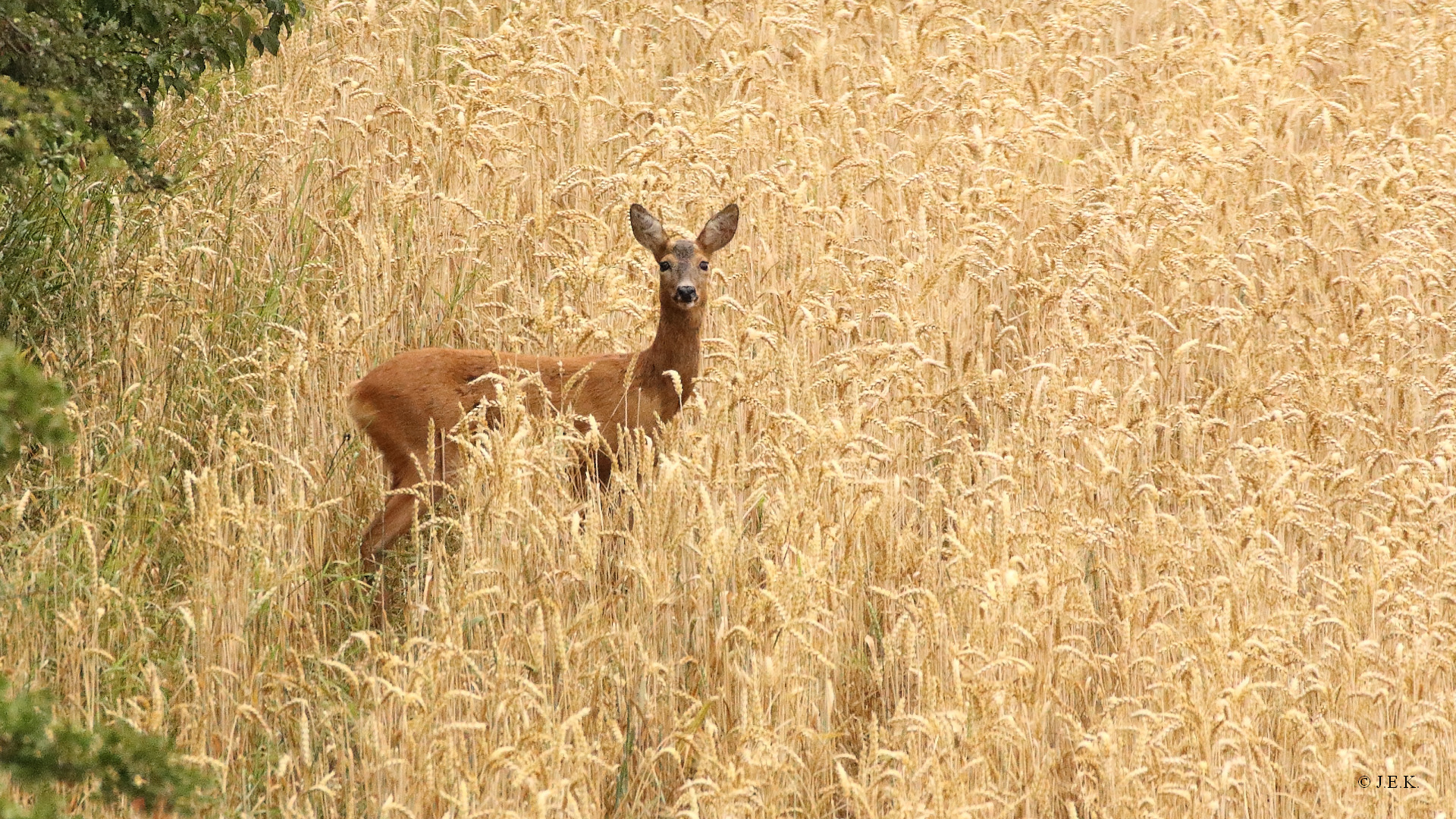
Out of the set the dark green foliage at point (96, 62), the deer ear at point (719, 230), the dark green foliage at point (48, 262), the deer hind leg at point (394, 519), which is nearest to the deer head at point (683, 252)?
the deer ear at point (719, 230)

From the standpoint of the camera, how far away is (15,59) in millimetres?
4578

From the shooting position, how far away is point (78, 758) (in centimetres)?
261

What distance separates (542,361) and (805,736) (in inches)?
84.9

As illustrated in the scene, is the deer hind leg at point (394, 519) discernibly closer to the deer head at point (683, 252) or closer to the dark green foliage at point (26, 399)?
A: the deer head at point (683, 252)

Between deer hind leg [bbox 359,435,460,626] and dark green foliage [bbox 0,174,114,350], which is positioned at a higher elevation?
dark green foliage [bbox 0,174,114,350]

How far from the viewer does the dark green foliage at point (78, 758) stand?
254 cm

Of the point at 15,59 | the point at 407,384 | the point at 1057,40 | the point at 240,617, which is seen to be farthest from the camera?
the point at 1057,40

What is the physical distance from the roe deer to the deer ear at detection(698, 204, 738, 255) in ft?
0.45

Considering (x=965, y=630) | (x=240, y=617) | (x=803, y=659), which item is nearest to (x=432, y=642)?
(x=240, y=617)

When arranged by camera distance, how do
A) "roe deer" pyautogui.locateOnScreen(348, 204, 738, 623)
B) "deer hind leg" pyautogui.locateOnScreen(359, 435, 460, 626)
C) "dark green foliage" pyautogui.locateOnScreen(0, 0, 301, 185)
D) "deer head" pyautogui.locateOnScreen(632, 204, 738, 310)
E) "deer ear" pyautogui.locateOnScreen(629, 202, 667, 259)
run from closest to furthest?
"dark green foliage" pyautogui.locateOnScreen(0, 0, 301, 185) → "deer hind leg" pyautogui.locateOnScreen(359, 435, 460, 626) → "roe deer" pyautogui.locateOnScreen(348, 204, 738, 623) → "deer head" pyautogui.locateOnScreen(632, 204, 738, 310) → "deer ear" pyautogui.locateOnScreen(629, 202, 667, 259)

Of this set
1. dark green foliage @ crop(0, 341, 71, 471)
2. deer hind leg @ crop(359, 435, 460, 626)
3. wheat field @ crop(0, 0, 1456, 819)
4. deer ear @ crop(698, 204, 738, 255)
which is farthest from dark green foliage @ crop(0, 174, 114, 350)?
dark green foliage @ crop(0, 341, 71, 471)

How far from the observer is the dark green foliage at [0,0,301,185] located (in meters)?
4.23

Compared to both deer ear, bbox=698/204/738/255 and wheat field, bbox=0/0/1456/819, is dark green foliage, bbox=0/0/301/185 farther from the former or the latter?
deer ear, bbox=698/204/738/255

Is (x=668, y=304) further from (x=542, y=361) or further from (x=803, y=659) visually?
(x=803, y=659)
